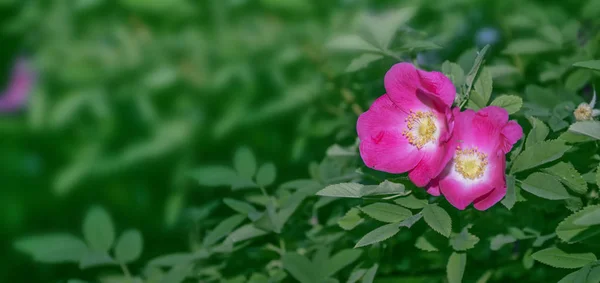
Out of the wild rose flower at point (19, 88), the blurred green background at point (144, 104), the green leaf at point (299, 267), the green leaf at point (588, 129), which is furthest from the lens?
the wild rose flower at point (19, 88)

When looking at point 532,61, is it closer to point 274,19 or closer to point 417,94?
point 417,94

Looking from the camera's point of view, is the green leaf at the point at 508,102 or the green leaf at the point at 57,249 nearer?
the green leaf at the point at 508,102

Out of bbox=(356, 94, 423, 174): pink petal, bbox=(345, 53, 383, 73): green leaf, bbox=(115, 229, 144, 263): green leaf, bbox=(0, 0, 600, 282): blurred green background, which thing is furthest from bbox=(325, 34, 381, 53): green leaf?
bbox=(0, 0, 600, 282): blurred green background

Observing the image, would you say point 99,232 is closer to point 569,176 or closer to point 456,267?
point 456,267

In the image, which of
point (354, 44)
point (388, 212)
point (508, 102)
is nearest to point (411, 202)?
point (388, 212)

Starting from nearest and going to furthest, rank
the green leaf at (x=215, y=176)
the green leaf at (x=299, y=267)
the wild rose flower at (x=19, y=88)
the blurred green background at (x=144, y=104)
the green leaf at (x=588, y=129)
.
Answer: the green leaf at (x=588, y=129) → the green leaf at (x=299, y=267) → the green leaf at (x=215, y=176) → the blurred green background at (x=144, y=104) → the wild rose flower at (x=19, y=88)

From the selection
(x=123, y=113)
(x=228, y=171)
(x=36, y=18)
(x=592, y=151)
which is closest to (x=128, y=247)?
(x=228, y=171)

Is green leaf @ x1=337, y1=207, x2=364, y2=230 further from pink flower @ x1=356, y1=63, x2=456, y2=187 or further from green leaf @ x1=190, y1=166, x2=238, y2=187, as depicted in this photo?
green leaf @ x1=190, y1=166, x2=238, y2=187

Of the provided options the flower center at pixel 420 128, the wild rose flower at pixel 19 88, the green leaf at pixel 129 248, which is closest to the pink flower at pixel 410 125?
the flower center at pixel 420 128

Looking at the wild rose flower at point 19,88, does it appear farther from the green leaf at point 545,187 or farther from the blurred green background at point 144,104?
the green leaf at point 545,187
